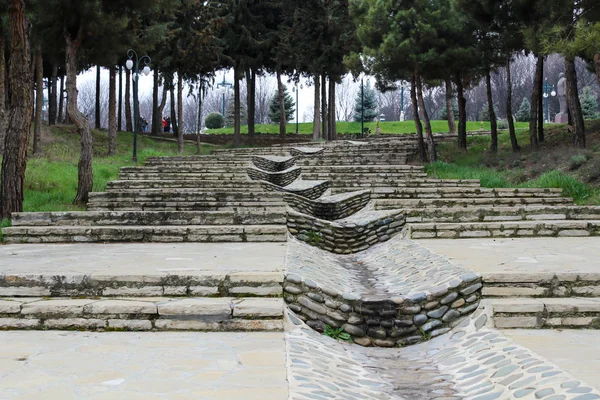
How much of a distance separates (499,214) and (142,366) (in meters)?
8.35

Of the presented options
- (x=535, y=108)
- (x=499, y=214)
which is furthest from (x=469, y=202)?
(x=535, y=108)

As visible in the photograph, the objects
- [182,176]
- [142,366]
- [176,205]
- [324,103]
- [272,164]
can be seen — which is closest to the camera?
[142,366]

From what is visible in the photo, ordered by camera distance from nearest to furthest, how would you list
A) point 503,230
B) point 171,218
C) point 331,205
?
point 503,230
point 171,218
point 331,205

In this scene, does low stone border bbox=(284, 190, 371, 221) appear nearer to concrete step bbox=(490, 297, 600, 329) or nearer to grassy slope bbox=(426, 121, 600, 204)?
grassy slope bbox=(426, 121, 600, 204)

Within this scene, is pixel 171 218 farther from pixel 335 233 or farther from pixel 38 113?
pixel 38 113

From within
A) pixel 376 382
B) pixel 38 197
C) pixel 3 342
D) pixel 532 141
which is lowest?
pixel 376 382

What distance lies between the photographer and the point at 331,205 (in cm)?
1221

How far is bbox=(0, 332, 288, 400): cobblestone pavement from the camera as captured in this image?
328 cm

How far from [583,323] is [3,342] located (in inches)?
181

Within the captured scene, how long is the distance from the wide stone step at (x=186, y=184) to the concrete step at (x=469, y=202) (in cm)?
321

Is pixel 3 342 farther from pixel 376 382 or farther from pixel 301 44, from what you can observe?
pixel 301 44

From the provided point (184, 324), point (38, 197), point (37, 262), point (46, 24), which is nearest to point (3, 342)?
point (184, 324)

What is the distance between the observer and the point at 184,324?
15.8 ft

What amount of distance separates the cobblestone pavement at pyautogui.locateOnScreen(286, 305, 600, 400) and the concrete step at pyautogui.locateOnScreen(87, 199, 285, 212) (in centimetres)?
625
